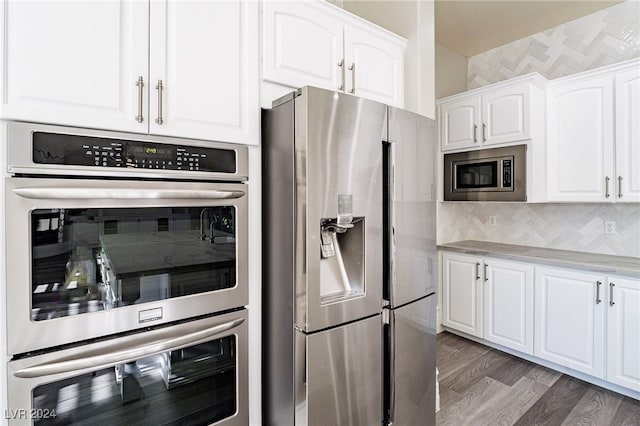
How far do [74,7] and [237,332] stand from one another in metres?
1.22

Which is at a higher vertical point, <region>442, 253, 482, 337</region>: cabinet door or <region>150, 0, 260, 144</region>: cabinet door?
<region>150, 0, 260, 144</region>: cabinet door

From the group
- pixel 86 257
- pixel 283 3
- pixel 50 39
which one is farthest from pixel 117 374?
pixel 283 3

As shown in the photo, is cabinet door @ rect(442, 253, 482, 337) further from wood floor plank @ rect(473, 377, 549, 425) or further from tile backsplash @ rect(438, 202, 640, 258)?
wood floor plank @ rect(473, 377, 549, 425)

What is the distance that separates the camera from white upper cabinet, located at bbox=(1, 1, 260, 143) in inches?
37.9

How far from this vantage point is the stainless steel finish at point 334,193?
49.2 inches

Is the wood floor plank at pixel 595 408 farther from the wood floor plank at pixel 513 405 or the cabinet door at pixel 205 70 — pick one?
the cabinet door at pixel 205 70

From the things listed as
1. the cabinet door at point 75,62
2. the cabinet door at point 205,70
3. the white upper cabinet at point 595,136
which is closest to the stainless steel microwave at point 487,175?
the white upper cabinet at point 595,136

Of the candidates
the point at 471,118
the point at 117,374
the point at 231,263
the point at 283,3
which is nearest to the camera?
the point at 117,374

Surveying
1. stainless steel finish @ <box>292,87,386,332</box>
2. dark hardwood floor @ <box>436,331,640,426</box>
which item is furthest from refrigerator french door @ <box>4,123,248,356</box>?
dark hardwood floor @ <box>436,331,640,426</box>

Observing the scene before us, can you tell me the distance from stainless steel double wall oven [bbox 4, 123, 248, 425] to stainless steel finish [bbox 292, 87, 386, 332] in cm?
26

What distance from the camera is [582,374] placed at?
8.34 feet

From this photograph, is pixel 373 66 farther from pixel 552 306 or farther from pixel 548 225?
pixel 548 225

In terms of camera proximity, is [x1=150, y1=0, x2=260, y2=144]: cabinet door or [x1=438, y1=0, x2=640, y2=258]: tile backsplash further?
[x1=438, y1=0, x2=640, y2=258]: tile backsplash

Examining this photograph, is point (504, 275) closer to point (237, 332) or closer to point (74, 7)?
point (237, 332)
